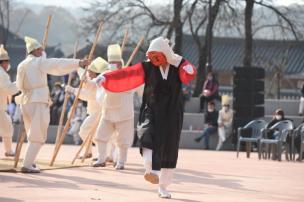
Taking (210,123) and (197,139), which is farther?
(197,139)

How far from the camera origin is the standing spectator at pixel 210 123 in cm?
2869

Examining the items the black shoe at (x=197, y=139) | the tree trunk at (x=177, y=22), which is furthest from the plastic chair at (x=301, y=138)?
the tree trunk at (x=177, y=22)

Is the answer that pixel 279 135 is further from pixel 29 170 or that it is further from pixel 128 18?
pixel 128 18

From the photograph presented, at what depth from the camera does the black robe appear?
39.8 feet

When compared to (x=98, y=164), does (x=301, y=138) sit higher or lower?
higher

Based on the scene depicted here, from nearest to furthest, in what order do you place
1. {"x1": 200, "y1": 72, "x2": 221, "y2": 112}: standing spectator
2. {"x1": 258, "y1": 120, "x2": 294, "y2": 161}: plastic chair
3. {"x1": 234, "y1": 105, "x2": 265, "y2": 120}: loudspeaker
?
{"x1": 258, "y1": 120, "x2": 294, "y2": 161}: plastic chair < {"x1": 234, "y1": 105, "x2": 265, "y2": 120}: loudspeaker < {"x1": 200, "y1": 72, "x2": 221, "y2": 112}: standing spectator

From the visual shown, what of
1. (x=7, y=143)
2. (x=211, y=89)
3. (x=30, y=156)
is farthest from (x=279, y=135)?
(x=30, y=156)

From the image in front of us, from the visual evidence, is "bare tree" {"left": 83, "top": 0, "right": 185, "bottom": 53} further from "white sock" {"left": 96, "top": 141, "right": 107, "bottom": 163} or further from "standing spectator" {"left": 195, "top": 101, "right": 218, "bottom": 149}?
"white sock" {"left": 96, "top": 141, "right": 107, "bottom": 163}

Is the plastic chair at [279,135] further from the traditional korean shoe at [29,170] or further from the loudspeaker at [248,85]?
the traditional korean shoe at [29,170]

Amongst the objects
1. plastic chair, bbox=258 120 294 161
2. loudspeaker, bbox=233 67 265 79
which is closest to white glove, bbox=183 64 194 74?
plastic chair, bbox=258 120 294 161

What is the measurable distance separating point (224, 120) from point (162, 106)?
53.7 ft

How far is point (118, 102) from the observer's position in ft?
54.6

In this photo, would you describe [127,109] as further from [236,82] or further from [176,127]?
[236,82]

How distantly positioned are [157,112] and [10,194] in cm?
223
